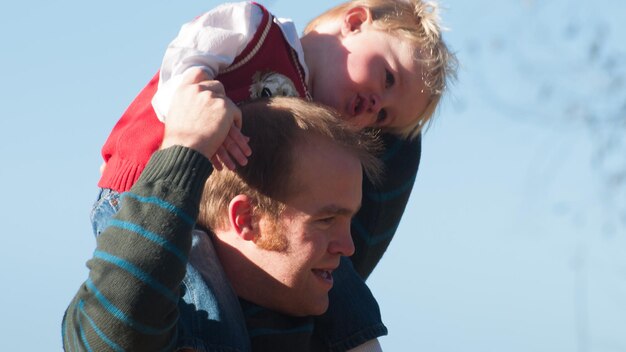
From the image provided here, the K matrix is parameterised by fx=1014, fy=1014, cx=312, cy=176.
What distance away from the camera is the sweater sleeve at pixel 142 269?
86.4 inches

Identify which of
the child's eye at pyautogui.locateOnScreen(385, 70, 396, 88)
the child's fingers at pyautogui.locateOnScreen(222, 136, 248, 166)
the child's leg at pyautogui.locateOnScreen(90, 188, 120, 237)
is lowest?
the child's leg at pyautogui.locateOnScreen(90, 188, 120, 237)

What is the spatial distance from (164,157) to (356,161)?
58 cm

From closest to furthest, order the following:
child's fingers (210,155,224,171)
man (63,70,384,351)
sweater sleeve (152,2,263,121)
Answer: man (63,70,384,351) < child's fingers (210,155,224,171) < sweater sleeve (152,2,263,121)

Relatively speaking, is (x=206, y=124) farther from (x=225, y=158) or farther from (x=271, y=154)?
(x=271, y=154)

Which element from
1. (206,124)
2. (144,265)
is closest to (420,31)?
(206,124)

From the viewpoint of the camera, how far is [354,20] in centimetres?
364

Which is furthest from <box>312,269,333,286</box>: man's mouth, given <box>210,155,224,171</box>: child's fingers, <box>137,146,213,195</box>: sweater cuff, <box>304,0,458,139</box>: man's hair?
<box>304,0,458,139</box>: man's hair

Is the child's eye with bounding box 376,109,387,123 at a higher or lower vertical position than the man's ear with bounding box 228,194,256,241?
higher

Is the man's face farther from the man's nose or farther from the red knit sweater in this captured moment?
the man's nose

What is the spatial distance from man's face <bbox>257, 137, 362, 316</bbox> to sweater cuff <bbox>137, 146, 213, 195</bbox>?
12.8 inches

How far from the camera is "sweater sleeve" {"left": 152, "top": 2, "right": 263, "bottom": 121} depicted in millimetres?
2797

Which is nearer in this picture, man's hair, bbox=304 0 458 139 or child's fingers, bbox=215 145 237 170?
child's fingers, bbox=215 145 237 170

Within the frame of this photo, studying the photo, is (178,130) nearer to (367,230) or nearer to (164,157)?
(164,157)

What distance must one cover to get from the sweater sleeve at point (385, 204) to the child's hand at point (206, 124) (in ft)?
4.15
